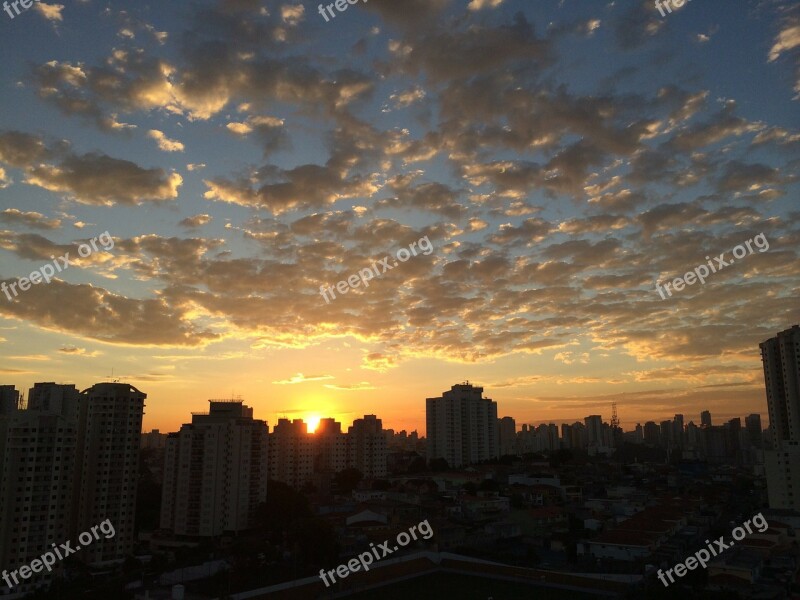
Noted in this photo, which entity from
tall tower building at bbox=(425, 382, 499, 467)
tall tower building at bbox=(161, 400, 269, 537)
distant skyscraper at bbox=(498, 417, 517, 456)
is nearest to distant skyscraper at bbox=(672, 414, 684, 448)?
distant skyscraper at bbox=(498, 417, 517, 456)

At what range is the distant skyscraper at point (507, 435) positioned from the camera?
256 ft

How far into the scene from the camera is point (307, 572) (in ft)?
63.4

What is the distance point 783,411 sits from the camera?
108 feet

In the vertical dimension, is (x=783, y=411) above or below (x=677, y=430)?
above

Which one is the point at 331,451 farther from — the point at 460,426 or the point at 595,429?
the point at 595,429

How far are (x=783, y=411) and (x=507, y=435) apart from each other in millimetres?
51921

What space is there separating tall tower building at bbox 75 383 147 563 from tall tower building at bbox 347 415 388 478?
92.1 ft

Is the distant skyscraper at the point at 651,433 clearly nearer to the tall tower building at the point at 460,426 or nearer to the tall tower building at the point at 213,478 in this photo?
the tall tower building at the point at 460,426

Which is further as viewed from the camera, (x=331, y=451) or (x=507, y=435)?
(x=507, y=435)

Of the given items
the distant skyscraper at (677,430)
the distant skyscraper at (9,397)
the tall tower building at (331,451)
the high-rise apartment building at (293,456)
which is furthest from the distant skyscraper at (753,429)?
the distant skyscraper at (9,397)

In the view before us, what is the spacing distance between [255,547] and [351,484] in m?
20.6

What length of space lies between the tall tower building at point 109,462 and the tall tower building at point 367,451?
2808cm

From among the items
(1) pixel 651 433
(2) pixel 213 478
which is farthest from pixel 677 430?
(2) pixel 213 478

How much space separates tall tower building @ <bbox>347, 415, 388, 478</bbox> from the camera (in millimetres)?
50188
